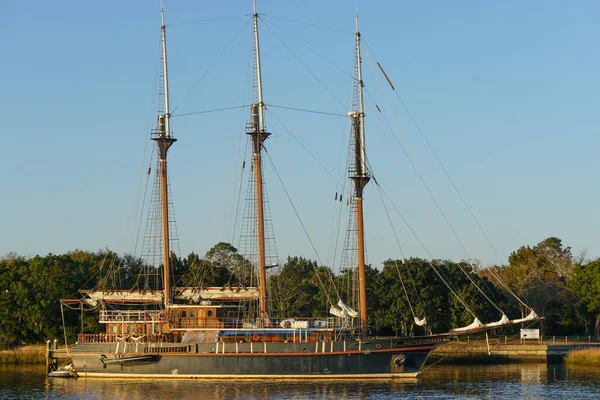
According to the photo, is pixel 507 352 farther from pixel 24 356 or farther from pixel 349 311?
pixel 24 356

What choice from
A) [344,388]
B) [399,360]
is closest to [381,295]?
[399,360]

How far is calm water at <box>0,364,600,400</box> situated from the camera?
6066 centimetres

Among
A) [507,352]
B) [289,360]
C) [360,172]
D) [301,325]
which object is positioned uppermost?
[360,172]

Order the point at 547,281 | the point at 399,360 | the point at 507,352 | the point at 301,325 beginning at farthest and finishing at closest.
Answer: the point at 547,281
the point at 507,352
the point at 301,325
the point at 399,360

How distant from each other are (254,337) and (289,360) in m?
3.19

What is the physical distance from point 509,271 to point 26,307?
59.2m

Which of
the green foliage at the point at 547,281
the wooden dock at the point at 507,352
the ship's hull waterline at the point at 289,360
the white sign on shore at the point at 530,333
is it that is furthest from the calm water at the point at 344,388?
the green foliage at the point at 547,281

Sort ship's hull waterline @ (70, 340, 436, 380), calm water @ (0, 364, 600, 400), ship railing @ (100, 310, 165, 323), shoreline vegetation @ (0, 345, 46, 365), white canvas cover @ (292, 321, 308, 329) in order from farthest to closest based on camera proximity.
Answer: shoreline vegetation @ (0, 345, 46, 365)
ship railing @ (100, 310, 165, 323)
white canvas cover @ (292, 321, 308, 329)
ship's hull waterline @ (70, 340, 436, 380)
calm water @ (0, 364, 600, 400)

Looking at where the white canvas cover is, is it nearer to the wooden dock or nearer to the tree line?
the tree line

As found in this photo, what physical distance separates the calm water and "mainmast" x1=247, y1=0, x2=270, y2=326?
8730 millimetres

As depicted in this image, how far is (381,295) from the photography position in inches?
3730

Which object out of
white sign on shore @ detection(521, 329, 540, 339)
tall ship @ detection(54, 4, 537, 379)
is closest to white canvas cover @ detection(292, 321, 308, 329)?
tall ship @ detection(54, 4, 537, 379)

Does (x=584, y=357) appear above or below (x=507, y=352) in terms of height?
below

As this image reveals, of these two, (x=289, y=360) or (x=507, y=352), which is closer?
(x=289, y=360)
